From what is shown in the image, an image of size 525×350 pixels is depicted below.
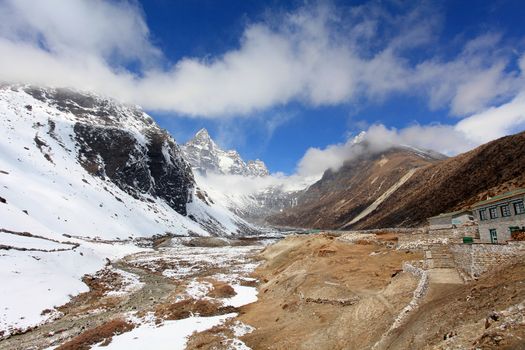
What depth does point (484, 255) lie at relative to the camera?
960 inches

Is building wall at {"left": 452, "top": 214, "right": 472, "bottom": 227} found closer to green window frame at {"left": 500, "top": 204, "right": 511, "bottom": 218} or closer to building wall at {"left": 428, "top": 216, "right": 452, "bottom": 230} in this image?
building wall at {"left": 428, "top": 216, "right": 452, "bottom": 230}

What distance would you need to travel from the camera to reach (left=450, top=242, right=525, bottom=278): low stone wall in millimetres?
22344

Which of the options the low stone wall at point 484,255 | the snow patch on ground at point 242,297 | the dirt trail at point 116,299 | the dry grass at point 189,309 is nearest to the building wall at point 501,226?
the low stone wall at point 484,255

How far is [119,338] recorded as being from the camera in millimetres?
27312

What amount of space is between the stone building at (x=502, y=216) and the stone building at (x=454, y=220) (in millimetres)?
18762

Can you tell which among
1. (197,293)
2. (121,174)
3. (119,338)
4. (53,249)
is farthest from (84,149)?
(119,338)

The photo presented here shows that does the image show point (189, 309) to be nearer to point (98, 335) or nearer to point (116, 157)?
point (98, 335)

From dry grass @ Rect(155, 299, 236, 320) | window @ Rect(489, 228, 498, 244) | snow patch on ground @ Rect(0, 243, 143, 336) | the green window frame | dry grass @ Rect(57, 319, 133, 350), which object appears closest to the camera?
dry grass @ Rect(57, 319, 133, 350)

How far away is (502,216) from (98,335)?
37915 millimetres

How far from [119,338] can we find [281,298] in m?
16.0

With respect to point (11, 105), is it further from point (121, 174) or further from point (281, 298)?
point (281, 298)

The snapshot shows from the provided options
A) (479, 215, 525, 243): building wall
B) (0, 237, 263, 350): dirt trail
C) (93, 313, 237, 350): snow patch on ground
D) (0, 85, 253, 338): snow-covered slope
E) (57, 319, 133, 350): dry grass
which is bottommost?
(93, 313, 237, 350): snow patch on ground

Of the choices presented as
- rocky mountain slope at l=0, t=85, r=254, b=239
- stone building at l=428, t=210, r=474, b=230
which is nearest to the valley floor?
stone building at l=428, t=210, r=474, b=230

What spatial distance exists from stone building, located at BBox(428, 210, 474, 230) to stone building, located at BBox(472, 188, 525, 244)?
18.8m
